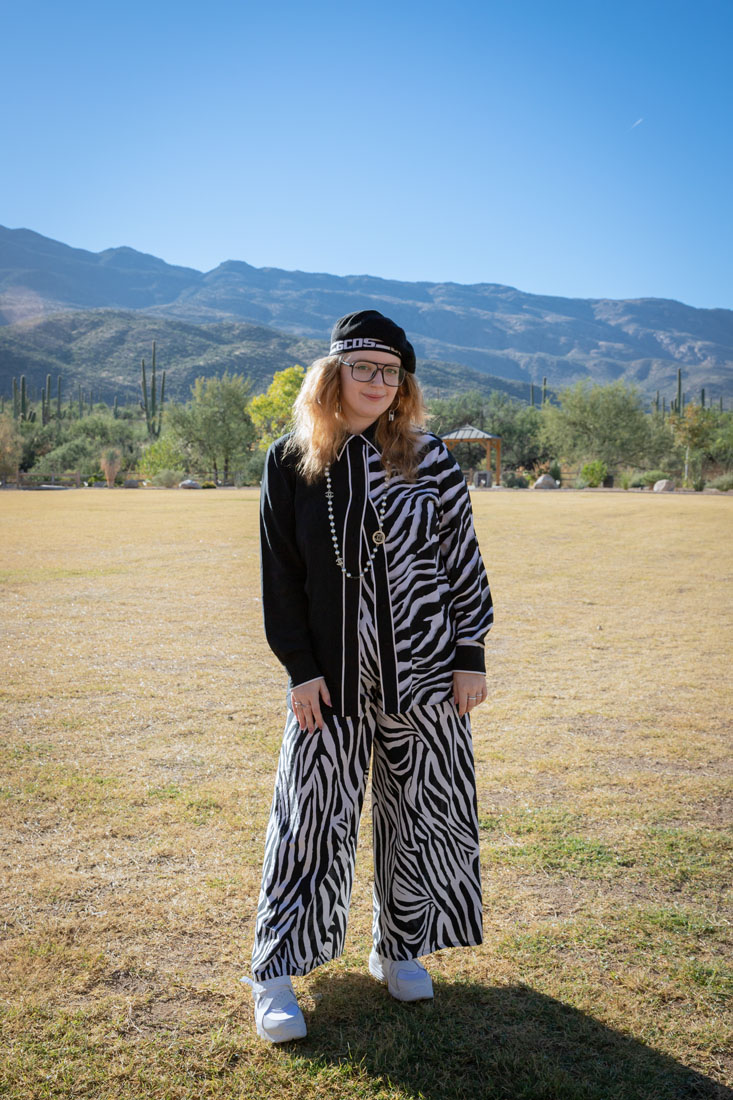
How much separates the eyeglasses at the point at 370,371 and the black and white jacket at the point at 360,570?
0.16m

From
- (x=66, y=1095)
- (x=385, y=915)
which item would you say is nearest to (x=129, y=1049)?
(x=66, y=1095)

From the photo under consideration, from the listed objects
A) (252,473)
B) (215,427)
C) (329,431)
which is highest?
(215,427)

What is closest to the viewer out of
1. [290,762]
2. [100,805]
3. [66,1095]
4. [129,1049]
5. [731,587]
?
[66,1095]

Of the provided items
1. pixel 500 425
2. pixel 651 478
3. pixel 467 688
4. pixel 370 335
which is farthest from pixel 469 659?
pixel 500 425

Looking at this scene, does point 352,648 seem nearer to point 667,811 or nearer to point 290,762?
point 290,762

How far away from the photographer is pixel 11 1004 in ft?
7.61

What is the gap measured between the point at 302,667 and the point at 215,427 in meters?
48.7

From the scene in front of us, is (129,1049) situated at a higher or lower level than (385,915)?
lower

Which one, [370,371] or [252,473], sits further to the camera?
[252,473]

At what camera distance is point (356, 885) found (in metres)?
3.15

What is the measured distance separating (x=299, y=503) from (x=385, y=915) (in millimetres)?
1219

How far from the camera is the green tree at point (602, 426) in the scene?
48.9 m

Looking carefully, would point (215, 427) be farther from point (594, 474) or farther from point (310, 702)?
point (310, 702)

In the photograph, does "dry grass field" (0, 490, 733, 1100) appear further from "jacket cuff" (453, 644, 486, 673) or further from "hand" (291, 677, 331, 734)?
"jacket cuff" (453, 644, 486, 673)
